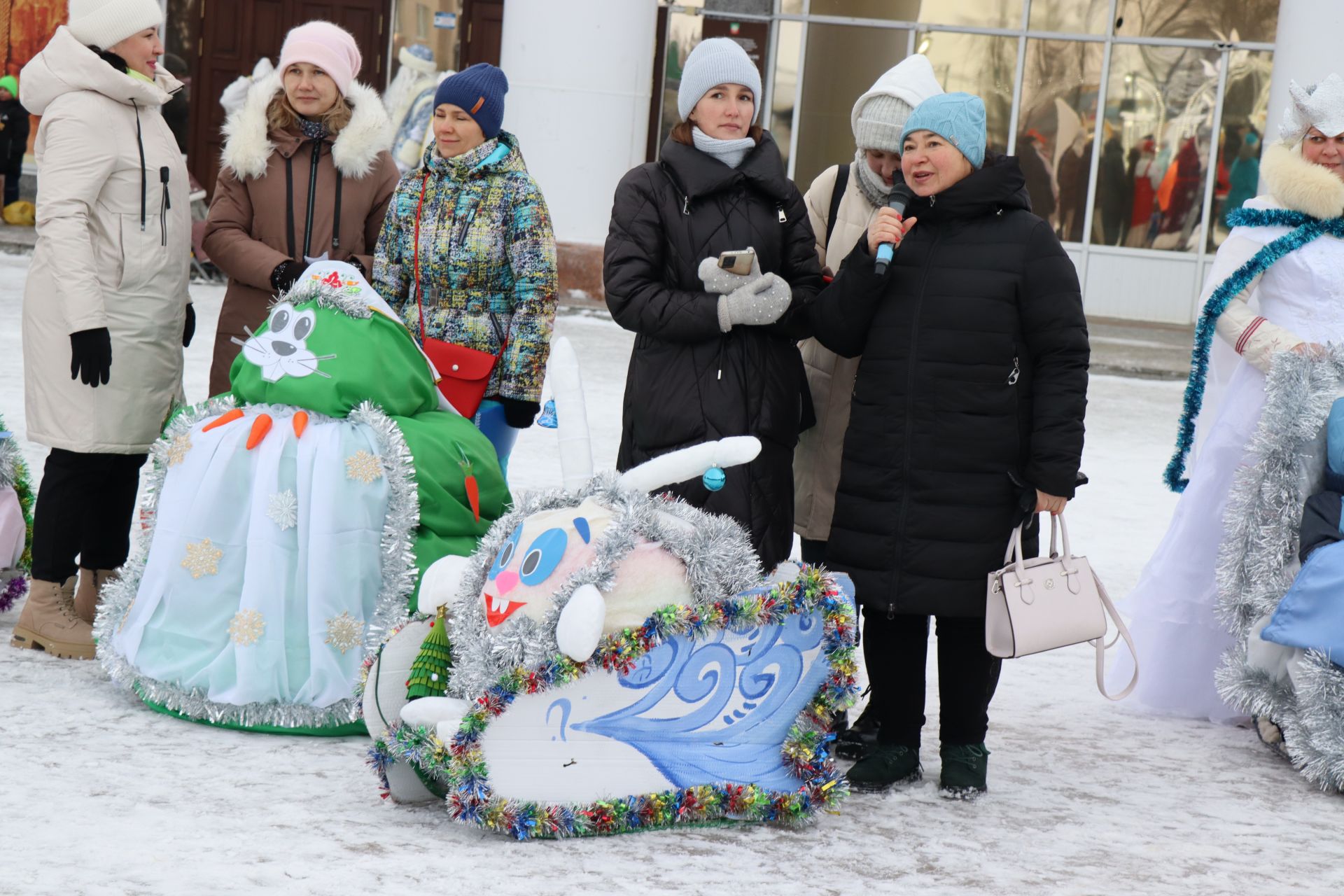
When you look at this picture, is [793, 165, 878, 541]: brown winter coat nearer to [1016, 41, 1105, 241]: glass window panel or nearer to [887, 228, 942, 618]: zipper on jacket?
[887, 228, 942, 618]: zipper on jacket

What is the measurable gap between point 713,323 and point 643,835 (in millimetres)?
1252

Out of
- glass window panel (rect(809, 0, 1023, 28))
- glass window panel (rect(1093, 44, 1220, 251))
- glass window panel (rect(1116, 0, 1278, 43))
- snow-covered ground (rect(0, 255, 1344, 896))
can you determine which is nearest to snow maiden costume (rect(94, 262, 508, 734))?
snow-covered ground (rect(0, 255, 1344, 896))

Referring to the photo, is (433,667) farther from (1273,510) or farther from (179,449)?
(1273,510)

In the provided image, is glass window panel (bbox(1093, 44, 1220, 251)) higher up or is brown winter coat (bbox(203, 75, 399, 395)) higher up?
glass window panel (bbox(1093, 44, 1220, 251))

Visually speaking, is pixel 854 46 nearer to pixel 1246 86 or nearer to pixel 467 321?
pixel 1246 86

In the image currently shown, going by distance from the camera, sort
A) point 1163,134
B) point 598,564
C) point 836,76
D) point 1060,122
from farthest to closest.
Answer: point 836,76, point 1060,122, point 1163,134, point 598,564

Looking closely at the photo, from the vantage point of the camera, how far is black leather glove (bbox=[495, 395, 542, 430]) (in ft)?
14.9

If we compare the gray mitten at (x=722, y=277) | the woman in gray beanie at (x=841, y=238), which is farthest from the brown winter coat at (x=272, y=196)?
the woman in gray beanie at (x=841, y=238)

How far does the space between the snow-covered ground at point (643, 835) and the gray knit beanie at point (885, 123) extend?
5.13 ft

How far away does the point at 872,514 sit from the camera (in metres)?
3.71

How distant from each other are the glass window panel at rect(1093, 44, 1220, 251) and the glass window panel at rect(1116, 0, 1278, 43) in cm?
16

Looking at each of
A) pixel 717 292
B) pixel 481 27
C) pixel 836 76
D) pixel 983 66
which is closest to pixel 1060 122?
pixel 983 66

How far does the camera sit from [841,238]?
4.18m

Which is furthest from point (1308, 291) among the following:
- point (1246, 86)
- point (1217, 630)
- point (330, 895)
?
point (1246, 86)
